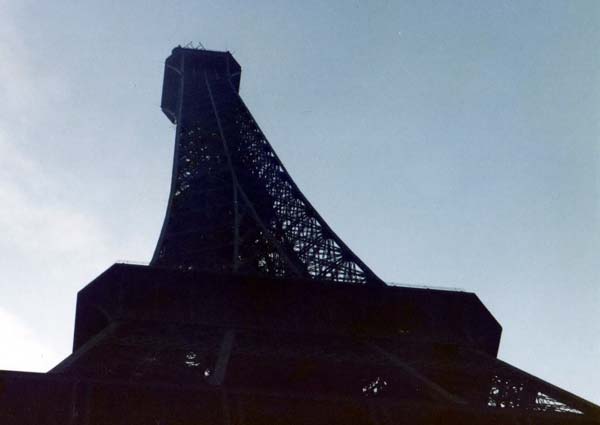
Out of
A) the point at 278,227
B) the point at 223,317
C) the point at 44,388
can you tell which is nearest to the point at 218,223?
the point at 278,227

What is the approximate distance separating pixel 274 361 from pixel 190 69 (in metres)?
42.9

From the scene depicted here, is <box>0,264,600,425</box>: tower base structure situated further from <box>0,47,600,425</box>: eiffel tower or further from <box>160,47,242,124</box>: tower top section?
<box>160,47,242,124</box>: tower top section

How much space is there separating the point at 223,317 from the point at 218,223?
13253 mm

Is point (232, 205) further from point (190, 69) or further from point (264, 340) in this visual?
point (190, 69)

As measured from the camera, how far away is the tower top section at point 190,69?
6366 centimetres

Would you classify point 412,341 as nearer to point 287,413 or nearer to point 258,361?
point 258,361

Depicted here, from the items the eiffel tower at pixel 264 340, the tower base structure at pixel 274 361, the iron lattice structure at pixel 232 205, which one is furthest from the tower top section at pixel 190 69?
the tower base structure at pixel 274 361

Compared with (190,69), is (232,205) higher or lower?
lower

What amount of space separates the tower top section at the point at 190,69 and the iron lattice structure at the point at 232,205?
0.17 metres

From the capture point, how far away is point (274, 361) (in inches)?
958

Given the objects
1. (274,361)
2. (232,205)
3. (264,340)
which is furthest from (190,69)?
(274,361)

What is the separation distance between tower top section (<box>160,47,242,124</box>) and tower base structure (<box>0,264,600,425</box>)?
1419 inches

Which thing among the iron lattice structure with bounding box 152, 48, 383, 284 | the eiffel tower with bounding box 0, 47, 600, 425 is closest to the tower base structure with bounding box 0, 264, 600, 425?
the eiffel tower with bounding box 0, 47, 600, 425

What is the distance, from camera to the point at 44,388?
16109mm
